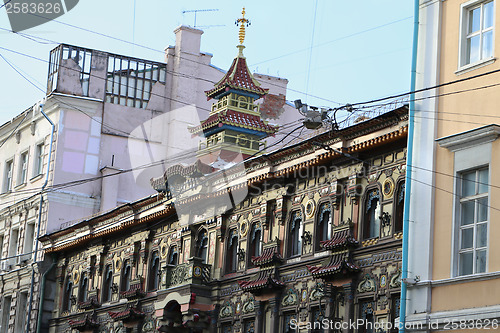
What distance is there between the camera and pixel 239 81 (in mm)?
46500

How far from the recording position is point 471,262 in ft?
74.9

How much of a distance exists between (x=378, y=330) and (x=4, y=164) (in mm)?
32116

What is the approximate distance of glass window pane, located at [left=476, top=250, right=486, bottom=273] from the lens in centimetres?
2250

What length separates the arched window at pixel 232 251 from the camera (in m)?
34.5

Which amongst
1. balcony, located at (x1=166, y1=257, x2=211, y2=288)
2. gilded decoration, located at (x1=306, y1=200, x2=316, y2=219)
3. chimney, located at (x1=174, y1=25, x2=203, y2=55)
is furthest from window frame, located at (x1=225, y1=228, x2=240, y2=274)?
chimney, located at (x1=174, y1=25, x2=203, y2=55)

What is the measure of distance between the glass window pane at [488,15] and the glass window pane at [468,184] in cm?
347

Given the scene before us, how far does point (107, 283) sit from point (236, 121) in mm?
8980

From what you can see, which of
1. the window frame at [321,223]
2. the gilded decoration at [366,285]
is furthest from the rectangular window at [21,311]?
the gilded decoration at [366,285]

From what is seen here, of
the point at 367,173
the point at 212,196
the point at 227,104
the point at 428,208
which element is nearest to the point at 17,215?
the point at 227,104

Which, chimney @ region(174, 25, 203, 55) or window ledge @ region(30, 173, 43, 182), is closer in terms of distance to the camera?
window ledge @ region(30, 173, 43, 182)

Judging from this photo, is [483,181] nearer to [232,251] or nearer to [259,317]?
[259,317]

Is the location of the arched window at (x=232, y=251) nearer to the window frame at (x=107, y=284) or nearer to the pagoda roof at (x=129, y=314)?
the pagoda roof at (x=129, y=314)

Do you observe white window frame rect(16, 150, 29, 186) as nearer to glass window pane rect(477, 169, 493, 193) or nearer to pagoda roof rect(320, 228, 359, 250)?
pagoda roof rect(320, 228, 359, 250)

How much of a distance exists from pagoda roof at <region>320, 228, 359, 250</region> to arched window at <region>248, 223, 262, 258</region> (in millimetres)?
4484
